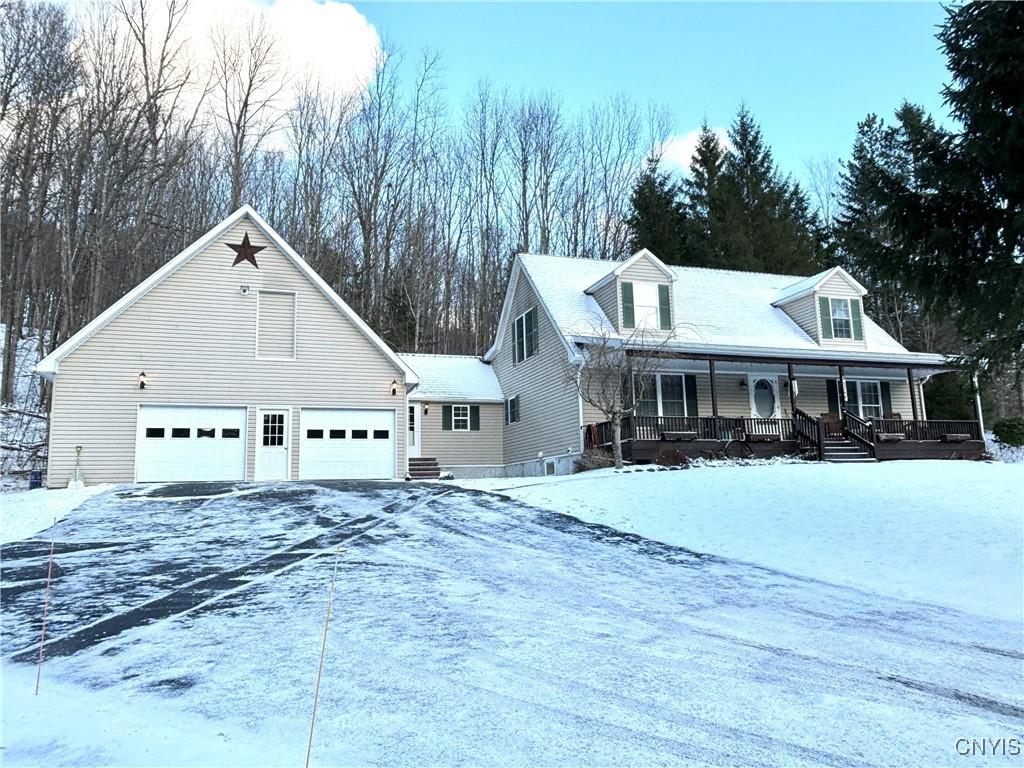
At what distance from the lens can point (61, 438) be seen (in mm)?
16109

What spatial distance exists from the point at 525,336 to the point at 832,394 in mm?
10057

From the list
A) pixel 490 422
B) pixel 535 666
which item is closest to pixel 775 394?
pixel 490 422

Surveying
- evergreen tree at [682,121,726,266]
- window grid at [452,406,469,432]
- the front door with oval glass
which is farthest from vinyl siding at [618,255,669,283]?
evergreen tree at [682,121,726,266]

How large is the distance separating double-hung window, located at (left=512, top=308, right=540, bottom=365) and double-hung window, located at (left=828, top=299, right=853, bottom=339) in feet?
32.2

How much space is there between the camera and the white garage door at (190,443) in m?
16.9

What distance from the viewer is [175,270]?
17656 millimetres

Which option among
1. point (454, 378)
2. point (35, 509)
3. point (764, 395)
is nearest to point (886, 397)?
point (764, 395)

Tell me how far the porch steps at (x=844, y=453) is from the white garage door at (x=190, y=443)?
15331 mm

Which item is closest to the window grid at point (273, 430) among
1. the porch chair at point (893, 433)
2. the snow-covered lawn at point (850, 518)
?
the snow-covered lawn at point (850, 518)

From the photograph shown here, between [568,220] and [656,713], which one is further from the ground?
[568,220]

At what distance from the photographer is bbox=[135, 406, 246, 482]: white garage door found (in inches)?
666

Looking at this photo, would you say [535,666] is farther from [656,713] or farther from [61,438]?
[61,438]

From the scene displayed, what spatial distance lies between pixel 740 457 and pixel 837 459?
9.38 ft

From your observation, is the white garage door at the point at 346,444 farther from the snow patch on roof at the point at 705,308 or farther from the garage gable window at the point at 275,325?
the snow patch on roof at the point at 705,308
